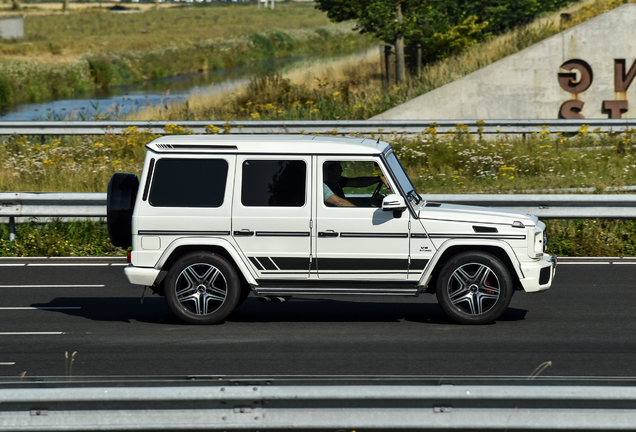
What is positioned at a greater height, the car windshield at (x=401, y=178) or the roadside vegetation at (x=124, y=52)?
the roadside vegetation at (x=124, y=52)

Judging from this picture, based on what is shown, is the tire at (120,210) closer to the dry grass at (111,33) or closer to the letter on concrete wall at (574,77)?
the letter on concrete wall at (574,77)

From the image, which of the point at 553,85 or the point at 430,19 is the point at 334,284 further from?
the point at 430,19

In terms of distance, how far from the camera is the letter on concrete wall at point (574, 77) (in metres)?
24.8

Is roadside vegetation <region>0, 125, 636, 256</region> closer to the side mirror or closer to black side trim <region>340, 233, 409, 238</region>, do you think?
black side trim <region>340, 233, 409, 238</region>

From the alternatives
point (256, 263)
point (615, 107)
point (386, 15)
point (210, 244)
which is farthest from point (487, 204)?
point (386, 15)

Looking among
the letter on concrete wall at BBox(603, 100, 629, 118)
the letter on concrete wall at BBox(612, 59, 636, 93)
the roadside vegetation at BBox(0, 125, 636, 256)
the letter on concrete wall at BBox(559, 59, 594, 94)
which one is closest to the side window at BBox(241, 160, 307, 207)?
the roadside vegetation at BBox(0, 125, 636, 256)

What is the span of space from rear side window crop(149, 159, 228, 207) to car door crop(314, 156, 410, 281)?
0.98 meters

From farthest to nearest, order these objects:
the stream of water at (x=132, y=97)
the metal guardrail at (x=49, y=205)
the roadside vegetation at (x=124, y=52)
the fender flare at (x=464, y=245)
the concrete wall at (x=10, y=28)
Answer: the concrete wall at (x=10, y=28)
the roadside vegetation at (x=124, y=52)
the stream of water at (x=132, y=97)
the metal guardrail at (x=49, y=205)
the fender flare at (x=464, y=245)

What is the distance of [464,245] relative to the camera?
8.14m

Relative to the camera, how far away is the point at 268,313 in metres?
9.14

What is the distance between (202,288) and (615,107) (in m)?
19.7

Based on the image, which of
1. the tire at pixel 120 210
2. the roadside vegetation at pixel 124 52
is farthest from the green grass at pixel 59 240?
the roadside vegetation at pixel 124 52

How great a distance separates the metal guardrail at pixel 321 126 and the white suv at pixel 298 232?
38.6ft

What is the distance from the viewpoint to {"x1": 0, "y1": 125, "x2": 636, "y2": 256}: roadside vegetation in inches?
530
